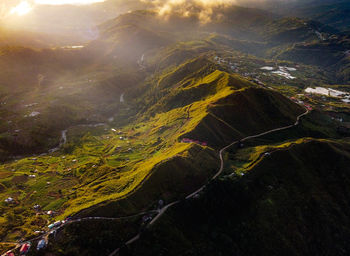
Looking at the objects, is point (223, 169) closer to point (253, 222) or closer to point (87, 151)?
point (253, 222)

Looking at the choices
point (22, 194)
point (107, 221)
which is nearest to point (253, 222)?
point (107, 221)

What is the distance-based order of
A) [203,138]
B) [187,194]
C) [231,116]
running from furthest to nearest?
[231,116] < [203,138] < [187,194]

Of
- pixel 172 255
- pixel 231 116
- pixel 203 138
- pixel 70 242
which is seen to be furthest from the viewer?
pixel 231 116

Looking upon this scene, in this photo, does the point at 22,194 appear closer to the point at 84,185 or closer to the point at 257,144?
the point at 84,185

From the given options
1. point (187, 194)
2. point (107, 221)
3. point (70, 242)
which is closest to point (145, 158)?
point (187, 194)

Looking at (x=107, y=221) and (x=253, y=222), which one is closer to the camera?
(x=107, y=221)

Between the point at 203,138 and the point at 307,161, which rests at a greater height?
the point at 203,138

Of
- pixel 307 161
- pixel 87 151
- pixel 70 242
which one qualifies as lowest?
pixel 87 151

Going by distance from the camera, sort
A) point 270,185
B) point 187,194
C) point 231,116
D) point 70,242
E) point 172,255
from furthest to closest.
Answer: point 231,116 → point 270,185 → point 187,194 → point 172,255 → point 70,242

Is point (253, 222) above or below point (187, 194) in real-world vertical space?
→ below
